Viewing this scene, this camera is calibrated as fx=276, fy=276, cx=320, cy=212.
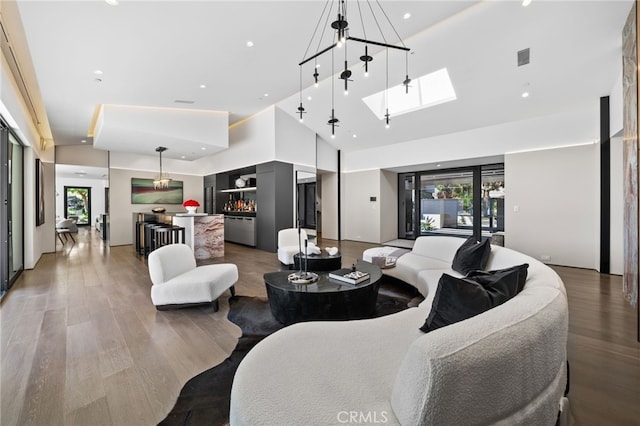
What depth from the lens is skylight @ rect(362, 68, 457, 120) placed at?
19.2ft

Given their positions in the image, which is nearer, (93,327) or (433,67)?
(93,327)

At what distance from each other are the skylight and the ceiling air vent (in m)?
1.17

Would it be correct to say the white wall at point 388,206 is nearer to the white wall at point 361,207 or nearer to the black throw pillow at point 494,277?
the white wall at point 361,207

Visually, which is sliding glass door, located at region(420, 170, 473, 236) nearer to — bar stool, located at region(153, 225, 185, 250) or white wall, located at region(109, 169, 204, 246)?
bar stool, located at region(153, 225, 185, 250)

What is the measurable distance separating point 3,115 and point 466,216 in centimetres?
971

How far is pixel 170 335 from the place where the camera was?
267 centimetres

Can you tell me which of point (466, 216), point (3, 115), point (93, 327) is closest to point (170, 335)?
point (93, 327)

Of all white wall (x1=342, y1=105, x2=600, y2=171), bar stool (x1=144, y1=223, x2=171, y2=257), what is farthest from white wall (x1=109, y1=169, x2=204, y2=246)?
white wall (x1=342, y1=105, x2=600, y2=171)

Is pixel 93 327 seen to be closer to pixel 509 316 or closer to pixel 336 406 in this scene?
pixel 336 406

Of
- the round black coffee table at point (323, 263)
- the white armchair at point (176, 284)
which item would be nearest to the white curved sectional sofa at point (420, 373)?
the white armchair at point (176, 284)

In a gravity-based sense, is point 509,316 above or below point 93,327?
above

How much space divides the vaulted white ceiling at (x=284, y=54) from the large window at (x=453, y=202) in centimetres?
180

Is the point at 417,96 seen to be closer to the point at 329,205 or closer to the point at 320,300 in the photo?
the point at 329,205

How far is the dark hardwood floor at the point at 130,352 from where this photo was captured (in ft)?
5.71
